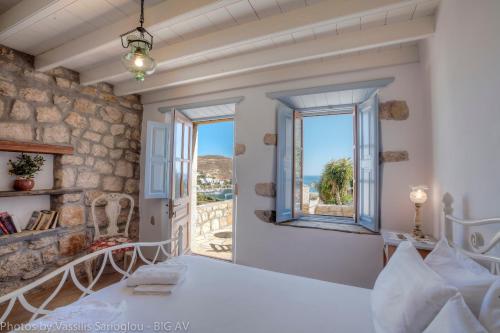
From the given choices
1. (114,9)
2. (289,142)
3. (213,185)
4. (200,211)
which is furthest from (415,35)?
(213,185)

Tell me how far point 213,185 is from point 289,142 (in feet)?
15.0

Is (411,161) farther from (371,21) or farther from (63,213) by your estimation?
(63,213)

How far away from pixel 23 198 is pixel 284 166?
2988 millimetres

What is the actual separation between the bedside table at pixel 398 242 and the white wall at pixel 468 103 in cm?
34

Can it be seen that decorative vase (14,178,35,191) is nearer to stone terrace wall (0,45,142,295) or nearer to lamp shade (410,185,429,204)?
stone terrace wall (0,45,142,295)

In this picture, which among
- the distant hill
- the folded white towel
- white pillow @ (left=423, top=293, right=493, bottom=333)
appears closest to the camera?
white pillow @ (left=423, top=293, right=493, bottom=333)

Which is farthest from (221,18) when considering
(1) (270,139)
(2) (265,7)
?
(1) (270,139)

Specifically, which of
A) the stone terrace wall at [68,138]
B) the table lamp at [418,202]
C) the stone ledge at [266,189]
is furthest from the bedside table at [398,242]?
the stone terrace wall at [68,138]

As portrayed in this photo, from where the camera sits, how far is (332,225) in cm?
267

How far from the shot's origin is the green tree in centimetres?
641

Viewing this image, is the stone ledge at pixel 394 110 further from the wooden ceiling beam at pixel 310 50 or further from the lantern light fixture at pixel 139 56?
the lantern light fixture at pixel 139 56

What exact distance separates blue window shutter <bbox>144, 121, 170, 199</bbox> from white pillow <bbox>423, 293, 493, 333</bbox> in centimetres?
315

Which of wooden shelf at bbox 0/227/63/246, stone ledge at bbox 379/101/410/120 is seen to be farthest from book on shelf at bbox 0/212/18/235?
stone ledge at bbox 379/101/410/120

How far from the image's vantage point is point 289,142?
3021mm
